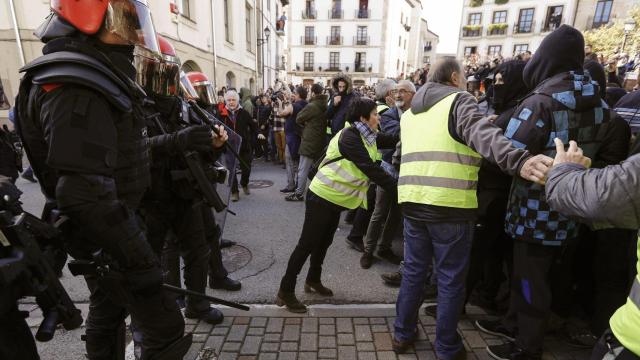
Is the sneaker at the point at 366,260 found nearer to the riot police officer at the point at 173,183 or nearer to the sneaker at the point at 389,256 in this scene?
the sneaker at the point at 389,256

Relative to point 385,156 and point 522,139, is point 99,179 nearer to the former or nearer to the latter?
point 522,139

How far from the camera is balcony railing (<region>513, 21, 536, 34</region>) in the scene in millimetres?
33688

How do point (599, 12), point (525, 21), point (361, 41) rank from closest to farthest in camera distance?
point (599, 12) → point (525, 21) → point (361, 41)

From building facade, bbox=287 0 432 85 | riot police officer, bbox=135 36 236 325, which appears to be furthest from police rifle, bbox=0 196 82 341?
building facade, bbox=287 0 432 85

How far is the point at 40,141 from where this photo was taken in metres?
1.65

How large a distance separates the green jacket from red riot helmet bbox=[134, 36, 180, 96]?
352 cm

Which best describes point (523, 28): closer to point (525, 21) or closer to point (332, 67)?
point (525, 21)

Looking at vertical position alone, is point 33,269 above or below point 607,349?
above

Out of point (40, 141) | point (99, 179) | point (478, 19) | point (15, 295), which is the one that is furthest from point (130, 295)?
point (478, 19)

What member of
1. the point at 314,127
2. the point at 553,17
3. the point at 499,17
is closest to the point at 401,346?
the point at 314,127

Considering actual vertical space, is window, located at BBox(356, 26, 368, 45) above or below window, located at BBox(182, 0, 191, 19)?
above

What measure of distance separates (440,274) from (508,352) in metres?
0.85

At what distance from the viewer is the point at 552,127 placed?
7.15 ft

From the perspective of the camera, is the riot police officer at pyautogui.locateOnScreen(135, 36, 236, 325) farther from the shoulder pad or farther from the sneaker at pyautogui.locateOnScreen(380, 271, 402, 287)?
the sneaker at pyautogui.locateOnScreen(380, 271, 402, 287)
